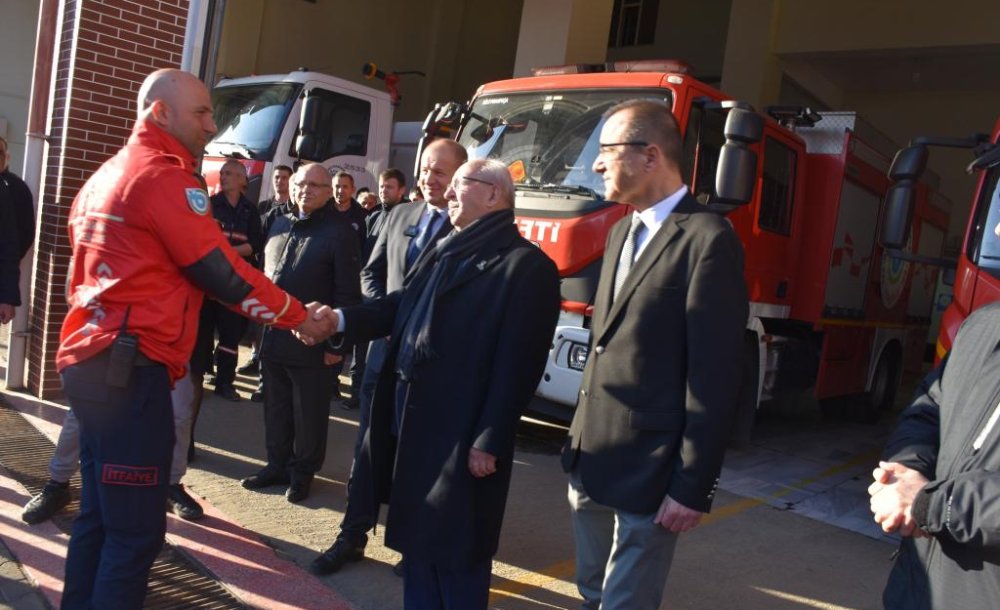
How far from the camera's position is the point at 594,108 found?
5906mm

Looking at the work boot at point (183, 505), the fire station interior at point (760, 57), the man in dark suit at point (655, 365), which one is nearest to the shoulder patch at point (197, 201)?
the man in dark suit at point (655, 365)

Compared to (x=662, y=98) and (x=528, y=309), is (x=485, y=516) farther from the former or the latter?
(x=662, y=98)

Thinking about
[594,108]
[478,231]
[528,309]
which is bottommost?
[528,309]

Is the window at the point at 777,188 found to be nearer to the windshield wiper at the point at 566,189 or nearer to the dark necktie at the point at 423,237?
the windshield wiper at the point at 566,189

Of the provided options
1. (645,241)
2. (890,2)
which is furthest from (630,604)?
(890,2)

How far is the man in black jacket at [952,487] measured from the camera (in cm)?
177

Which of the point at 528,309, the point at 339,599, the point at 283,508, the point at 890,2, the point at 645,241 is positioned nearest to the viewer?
the point at 645,241

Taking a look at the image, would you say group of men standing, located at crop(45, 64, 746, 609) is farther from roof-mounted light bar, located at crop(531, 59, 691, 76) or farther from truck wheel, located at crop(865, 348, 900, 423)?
truck wheel, located at crop(865, 348, 900, 423)

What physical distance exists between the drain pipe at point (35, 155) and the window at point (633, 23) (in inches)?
621

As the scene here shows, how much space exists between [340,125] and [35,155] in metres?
4.05

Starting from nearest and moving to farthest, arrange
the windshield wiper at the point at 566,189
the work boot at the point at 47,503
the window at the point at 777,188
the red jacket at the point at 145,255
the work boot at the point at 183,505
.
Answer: the red jacket at the point at 145,255 → the work boot at the point at 47,503 → the work boot at the point at 183,505 → the windshield wiper at the point at 566,189 → the window at the point at 777,188

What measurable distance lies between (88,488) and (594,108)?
14.0 ft

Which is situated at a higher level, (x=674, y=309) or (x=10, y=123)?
(x=10, y=123)

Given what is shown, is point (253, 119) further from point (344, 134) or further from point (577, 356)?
point (577, 356)
